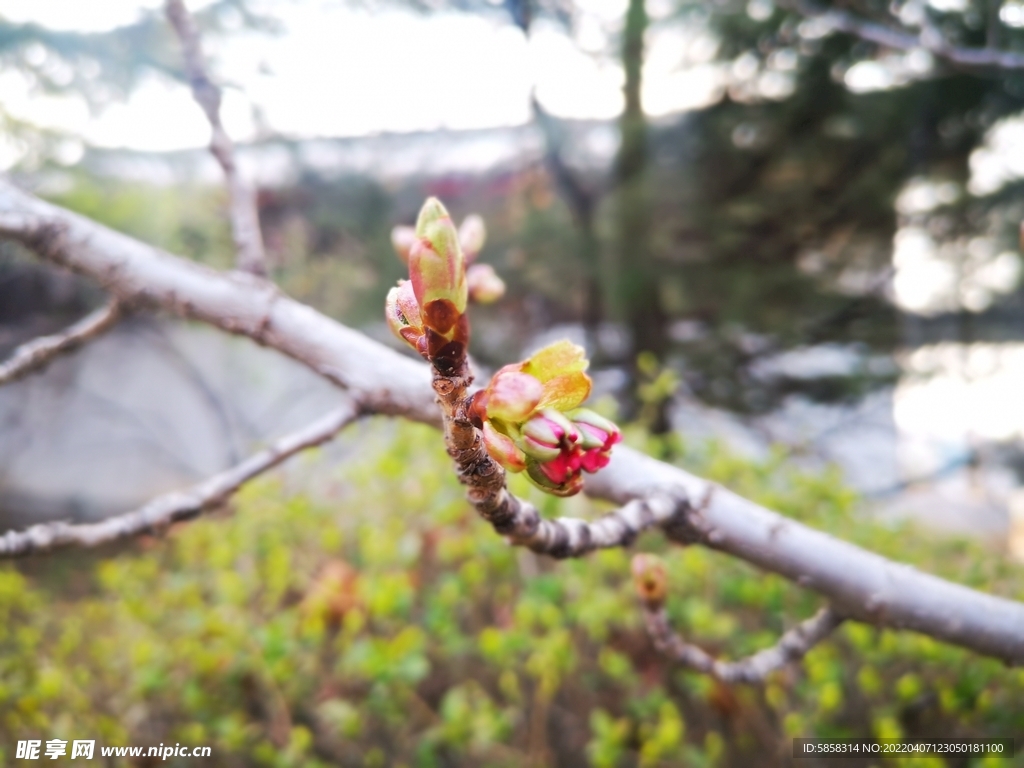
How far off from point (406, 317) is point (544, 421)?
112 millimetres

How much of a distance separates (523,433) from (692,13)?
3.08 m

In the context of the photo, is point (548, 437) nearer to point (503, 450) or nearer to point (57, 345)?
point (503, 450)

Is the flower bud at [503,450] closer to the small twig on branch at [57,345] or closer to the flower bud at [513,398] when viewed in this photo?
the flower bud at [513,398]

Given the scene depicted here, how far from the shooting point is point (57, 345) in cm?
75

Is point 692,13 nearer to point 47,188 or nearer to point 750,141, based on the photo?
point 750,141

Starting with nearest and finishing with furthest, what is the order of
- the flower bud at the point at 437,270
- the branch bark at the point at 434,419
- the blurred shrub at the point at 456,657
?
the flower bud at the point at 437,270 → the branch bark at the point at 434,419 → the blurred shrub at the point at 456,657

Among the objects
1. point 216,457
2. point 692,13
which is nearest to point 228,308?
point 692,13

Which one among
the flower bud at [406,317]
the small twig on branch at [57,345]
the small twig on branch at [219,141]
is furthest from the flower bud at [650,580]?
the small twig on branch at [57,345]

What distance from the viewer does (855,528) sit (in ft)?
5.16

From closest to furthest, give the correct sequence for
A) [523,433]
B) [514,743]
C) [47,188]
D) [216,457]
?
1. [523,433]
2. [514,743]
3. [47,188]
4. [216,457]

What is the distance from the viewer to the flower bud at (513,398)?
1.26 feet

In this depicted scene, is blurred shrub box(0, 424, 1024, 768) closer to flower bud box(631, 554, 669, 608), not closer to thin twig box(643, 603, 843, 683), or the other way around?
thin twig box(643, 603, 843, 683)

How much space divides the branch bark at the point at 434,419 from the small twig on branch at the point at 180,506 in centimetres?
7

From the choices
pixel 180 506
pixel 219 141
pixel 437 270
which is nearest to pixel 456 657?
pixel 180 506
